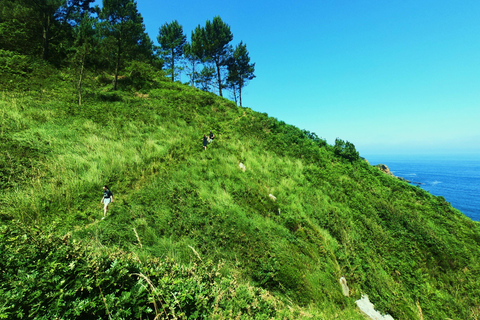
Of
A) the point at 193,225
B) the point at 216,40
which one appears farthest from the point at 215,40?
the point at 193,225

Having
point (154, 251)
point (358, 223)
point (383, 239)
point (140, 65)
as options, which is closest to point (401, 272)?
point (383, 239)

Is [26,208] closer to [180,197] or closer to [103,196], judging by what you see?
[103,196]

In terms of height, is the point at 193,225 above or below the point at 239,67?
below

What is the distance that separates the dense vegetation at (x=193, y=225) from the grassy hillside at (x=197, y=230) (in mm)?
39

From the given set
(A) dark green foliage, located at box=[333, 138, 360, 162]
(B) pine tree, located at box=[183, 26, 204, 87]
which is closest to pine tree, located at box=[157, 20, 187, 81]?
(B) pine tree, located at box=[183, 26, 204, 87]

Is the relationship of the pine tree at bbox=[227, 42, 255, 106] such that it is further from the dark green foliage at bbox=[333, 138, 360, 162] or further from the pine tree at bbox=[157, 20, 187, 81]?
the dark green foliage at bbox=[333, 138, 360, 162]

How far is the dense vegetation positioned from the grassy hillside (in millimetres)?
39

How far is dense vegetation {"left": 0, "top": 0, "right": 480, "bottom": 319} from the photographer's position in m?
2.44

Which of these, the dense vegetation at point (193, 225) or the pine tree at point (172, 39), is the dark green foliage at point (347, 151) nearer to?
the dense vegetation at point (193, 225)

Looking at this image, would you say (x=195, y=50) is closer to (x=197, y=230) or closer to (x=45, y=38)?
(x=45, y=38)

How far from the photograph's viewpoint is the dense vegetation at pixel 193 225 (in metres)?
2.44

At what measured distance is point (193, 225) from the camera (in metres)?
6.43

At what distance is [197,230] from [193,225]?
28 cm

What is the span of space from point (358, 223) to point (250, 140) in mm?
9655
